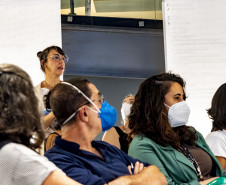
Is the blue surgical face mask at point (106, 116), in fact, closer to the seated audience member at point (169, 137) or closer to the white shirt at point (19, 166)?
the seated audience member at point (169, 137)

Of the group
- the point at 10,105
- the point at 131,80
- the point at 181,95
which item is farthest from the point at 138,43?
the point at 10,105

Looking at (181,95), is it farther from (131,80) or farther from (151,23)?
(131,80)

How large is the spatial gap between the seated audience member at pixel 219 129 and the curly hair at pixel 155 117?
13.5 inches

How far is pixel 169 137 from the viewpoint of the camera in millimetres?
3264

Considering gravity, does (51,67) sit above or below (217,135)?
above

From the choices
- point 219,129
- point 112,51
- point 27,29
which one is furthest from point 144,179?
point 112,51

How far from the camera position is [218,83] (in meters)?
5.32

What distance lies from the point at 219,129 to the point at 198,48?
5.48 ft

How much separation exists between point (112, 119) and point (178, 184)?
61cm

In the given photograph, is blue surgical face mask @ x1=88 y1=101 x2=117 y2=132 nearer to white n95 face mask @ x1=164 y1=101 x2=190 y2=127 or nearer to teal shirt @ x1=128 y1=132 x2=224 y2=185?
teal shirt @ x1=128 y1=132 x2=224 y2=185

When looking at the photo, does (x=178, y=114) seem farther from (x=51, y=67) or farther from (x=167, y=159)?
(x=51, y=67)

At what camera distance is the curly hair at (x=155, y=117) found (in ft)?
10.6

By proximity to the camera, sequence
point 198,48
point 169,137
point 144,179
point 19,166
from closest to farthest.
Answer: point 19,166 < point 144,179 < point 169,137 < point 198,48

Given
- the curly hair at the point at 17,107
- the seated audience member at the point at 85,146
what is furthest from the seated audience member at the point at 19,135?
the seated audience member at the point at 85,146
